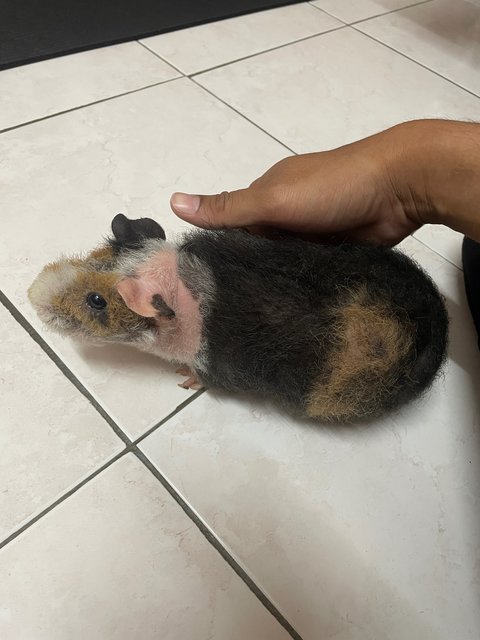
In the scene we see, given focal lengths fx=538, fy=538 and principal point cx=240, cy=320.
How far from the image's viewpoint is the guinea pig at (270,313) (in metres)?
0.77

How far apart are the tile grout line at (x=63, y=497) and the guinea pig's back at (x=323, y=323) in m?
0.22

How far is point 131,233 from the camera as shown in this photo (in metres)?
0.89

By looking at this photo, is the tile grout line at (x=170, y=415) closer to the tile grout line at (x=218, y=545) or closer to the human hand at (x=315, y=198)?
the tile grout line at (x=218, y=545)

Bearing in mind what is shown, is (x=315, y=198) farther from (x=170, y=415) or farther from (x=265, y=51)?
(x=265, y=51)

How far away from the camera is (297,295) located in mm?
774

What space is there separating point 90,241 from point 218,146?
45 centimetres

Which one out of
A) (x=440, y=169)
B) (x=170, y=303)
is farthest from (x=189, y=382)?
(x=440, y=169)

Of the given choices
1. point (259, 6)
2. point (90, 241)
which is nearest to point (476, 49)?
point (259, 6)

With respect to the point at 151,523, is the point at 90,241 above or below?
above

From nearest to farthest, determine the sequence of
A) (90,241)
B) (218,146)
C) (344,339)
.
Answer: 1. (344,339)
2. (90,241)
3. (218,146)

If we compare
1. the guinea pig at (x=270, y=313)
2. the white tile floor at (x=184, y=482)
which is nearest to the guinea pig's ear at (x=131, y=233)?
the guinea pig at (x=270, y=313)

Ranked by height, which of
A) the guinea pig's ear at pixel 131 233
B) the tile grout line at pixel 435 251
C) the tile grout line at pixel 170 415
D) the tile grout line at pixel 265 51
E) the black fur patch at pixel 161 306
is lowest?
the tile grout line at pixel 170 415

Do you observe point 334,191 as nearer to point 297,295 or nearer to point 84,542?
point 297,295

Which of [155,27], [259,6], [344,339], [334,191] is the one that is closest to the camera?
[344,339]
